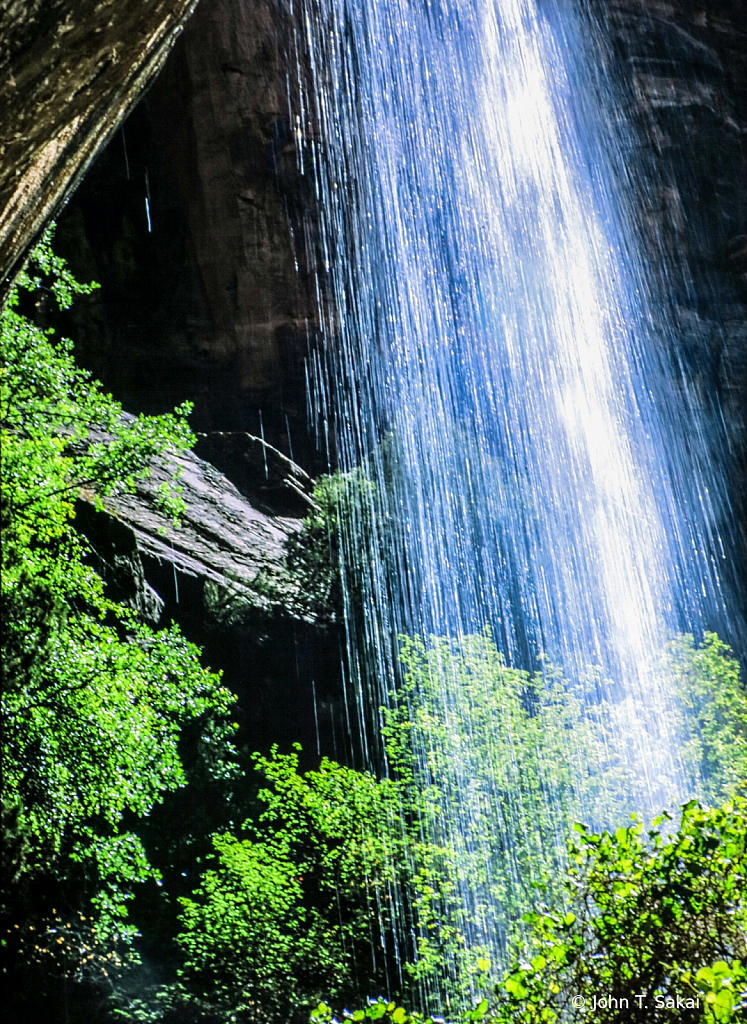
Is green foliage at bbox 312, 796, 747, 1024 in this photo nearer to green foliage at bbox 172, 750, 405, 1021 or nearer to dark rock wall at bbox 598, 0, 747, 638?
green foliage at bbox 172, 750, 405, 1021

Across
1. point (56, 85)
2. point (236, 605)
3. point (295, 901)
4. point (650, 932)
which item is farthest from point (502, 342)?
point (56, 85)

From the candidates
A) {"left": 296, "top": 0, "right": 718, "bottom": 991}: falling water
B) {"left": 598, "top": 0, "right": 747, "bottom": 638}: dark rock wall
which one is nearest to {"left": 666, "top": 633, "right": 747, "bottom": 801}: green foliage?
{"left": 296, "top": 0, "right": 718, "bottom": 991}: falling water

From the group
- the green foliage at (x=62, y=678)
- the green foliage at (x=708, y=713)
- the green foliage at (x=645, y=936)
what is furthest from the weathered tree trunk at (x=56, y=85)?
the green foliage at (x=708, y=713)

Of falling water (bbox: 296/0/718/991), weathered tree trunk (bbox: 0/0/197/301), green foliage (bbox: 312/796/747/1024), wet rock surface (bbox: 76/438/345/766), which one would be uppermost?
falling water (bbox: 296/0/718/991)

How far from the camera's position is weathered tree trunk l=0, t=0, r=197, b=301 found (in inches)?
51.4

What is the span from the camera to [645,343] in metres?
21.1

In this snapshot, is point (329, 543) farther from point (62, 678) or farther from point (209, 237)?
point (62, 678)

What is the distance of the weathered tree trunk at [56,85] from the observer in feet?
4.28

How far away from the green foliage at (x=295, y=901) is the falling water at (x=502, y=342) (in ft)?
17.6

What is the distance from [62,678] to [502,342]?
1484cm

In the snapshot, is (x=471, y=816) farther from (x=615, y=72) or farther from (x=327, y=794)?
(x=615, y=72)

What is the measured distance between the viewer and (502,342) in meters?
21.0

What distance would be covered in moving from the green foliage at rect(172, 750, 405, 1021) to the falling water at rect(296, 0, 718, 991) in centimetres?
537

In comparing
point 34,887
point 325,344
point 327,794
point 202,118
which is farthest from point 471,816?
point 202,118
